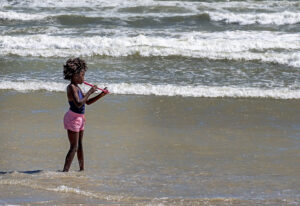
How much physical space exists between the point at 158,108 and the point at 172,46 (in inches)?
198

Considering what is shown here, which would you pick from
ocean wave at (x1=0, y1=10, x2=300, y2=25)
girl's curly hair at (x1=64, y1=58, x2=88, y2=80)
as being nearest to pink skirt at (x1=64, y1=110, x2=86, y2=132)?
girl's curly hair at (x1=64, y1=58, x2=88, y2=80)

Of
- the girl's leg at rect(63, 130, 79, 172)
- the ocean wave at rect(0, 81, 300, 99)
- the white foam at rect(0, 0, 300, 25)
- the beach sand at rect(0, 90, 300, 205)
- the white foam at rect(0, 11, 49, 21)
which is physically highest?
the white foam at rect(0, 0, 300, 25)

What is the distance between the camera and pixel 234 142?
22.8 ft

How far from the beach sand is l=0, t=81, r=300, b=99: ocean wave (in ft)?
0.88

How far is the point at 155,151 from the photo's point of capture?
6566 millimetres

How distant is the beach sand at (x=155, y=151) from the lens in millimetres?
5094

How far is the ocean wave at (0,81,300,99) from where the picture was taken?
9.43 m

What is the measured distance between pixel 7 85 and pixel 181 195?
5.73 metres

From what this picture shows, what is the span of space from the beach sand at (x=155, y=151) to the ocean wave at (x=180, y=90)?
27 cm

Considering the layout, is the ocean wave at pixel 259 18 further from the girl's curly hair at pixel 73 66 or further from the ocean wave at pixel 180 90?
the girl's curly hair at pixel 73 66

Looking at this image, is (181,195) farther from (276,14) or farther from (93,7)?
(93,7)

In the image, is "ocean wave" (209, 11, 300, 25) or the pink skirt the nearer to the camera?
the pink skirt

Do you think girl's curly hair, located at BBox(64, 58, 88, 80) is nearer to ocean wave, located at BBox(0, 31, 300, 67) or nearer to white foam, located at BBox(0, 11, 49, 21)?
ocean wave, located at BBox(0, 31, 300, 67)

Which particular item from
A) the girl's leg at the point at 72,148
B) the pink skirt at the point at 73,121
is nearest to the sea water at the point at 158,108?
the girl's leg at the point at 72,148
